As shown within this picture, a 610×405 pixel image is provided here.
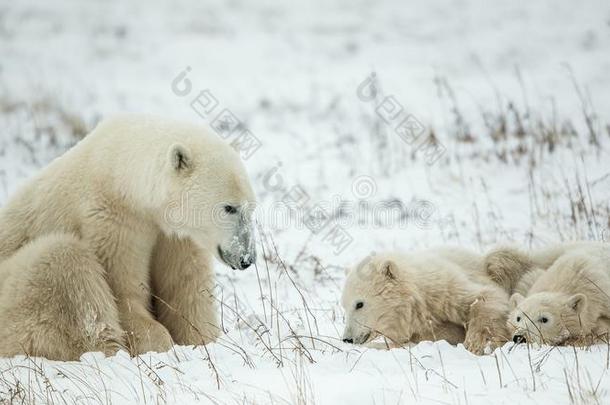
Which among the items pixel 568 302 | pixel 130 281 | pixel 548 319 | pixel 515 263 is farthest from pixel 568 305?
pixel 130 281

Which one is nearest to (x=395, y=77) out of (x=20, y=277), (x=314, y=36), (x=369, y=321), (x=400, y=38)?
(x=400, y=38)

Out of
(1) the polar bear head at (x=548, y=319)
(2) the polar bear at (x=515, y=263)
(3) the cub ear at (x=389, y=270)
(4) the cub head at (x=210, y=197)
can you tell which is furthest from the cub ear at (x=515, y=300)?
(4) the cub head at (x=210, y=197)

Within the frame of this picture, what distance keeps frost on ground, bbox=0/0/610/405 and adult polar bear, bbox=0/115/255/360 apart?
0.27 m

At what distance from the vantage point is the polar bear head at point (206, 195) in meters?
4.52

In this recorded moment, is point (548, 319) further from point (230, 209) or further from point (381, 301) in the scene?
point (230, 209)

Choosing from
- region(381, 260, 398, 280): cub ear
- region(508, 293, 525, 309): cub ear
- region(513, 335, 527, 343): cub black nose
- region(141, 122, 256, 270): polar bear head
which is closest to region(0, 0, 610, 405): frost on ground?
region(513, 335, 527, 343): cub black nose

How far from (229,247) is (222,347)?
653 mm

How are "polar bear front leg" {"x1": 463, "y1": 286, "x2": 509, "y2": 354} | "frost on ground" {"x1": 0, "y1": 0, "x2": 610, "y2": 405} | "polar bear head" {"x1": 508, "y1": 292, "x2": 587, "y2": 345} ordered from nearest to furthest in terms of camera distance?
1. "frost on ground" {"x1": 0, "y1": 0, "x2": 610, "y2": 405}
2. "polar bear head" {"x1": 508, "y1": 292, "x2": 587, "y2": 345}
3. "polar bear front leg" {"x1": 463, "y1": 286, "x2": 509, "y2": 354}

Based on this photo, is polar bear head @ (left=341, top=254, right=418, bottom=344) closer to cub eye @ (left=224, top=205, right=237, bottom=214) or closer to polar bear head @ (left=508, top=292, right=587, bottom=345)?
polar bear head @ (left=508, top=292, right=587, bottom=345)

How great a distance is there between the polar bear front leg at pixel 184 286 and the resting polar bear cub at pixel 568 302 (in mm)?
2051

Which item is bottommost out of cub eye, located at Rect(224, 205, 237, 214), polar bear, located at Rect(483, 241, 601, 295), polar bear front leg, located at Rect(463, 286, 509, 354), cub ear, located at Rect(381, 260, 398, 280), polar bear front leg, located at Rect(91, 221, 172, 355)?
polar bear front leg, located at Rect(91, 221, 172, 355)

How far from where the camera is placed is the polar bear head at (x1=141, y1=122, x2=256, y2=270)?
178 inches

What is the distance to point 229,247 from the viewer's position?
463cm

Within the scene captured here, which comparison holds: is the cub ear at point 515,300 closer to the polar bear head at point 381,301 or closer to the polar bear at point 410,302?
the polar bear at point 410,302
